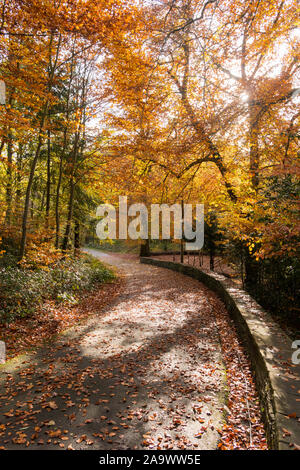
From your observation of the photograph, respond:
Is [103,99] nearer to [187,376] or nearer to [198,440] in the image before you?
[187,376]

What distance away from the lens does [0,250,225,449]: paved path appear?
2.88 metres

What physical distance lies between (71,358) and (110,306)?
379 centimetres

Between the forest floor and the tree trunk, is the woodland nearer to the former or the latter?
the forest floor

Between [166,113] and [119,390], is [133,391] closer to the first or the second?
[119,390]

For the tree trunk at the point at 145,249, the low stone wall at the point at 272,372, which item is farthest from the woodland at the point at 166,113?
the tree trunk at the point at 145,249

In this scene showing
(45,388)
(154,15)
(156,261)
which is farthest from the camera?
(156,261)

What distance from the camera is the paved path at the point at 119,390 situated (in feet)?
9.43

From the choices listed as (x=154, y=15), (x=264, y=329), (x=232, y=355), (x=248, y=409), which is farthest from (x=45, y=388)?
(x=154, y=15)

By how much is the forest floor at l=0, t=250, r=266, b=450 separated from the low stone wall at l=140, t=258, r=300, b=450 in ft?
0.84

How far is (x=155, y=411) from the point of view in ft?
10.8

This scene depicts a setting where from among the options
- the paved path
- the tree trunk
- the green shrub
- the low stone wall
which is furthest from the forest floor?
the tree trunk

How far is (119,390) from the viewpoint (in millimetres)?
3758

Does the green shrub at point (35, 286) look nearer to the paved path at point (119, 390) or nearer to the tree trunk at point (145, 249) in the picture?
the paved path at point (119, 390)

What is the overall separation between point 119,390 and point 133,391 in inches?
7.7
